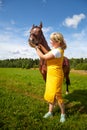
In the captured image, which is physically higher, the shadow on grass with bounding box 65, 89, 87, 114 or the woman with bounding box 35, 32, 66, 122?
the woman with bounding box 35, 32, 66, 122

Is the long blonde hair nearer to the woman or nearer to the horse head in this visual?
the woman

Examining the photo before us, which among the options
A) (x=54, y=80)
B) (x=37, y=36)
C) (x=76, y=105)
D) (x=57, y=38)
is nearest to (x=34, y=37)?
(x=37, y=36)

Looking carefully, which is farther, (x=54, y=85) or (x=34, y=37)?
(x=34, y=37)

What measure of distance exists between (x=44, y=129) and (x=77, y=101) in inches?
203

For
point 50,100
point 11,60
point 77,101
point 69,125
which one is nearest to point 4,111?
point 50,100

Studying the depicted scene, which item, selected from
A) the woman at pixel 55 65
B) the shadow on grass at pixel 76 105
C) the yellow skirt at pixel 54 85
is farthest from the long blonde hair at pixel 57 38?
the shadow on grass at pixel 76 105

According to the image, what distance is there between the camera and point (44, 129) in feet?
23.7

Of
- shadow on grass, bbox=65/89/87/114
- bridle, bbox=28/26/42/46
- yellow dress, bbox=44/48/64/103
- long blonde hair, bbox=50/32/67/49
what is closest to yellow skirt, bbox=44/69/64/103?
yellow dress, bbox=44/48/64/103

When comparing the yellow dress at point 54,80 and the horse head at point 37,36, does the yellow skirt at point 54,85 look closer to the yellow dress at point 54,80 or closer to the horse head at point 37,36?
the yellow dress at point 54,80

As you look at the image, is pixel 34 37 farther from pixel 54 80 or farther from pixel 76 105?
pixel 76 105

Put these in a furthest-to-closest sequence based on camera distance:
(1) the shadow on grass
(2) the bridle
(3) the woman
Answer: (1) the shadow on grass → (2) the bridle → (3) the woman

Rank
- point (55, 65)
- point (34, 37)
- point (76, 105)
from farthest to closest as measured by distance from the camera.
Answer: point (76, 105)
point (34, 37)
point (55, 65)

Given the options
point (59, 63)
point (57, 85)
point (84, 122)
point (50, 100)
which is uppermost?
point (59, 63)

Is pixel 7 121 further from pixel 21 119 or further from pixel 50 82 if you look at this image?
pixel 50 82
